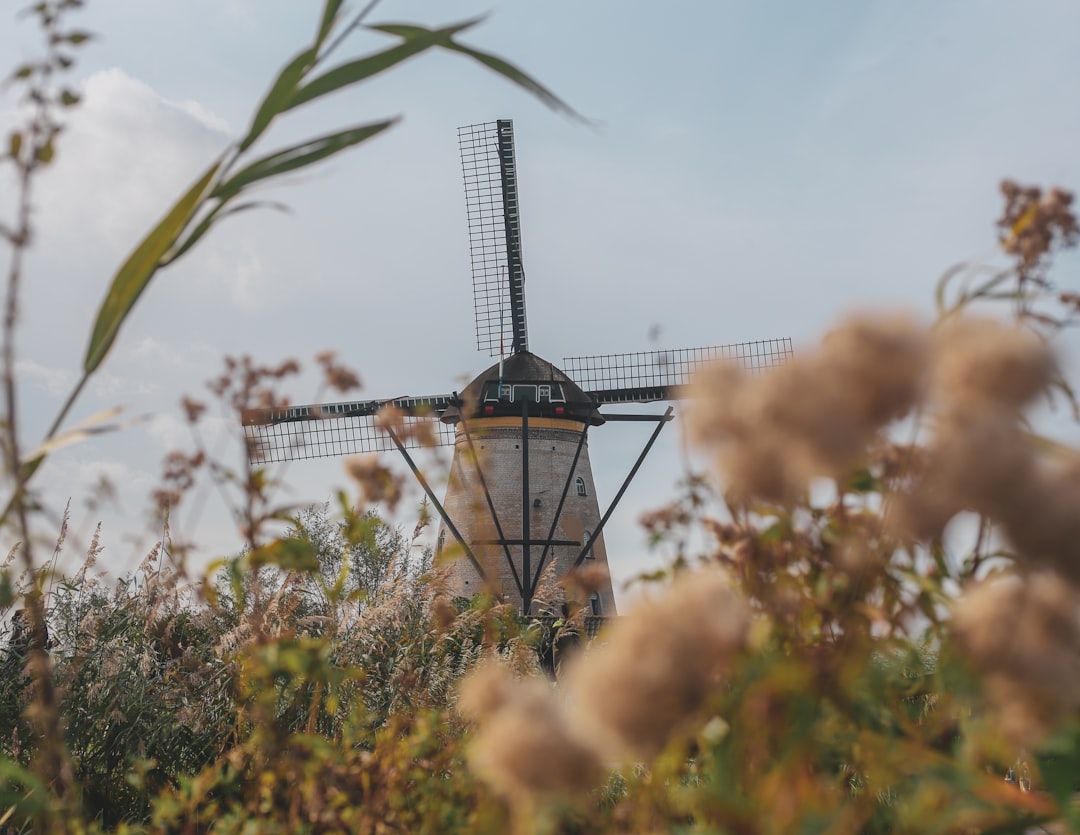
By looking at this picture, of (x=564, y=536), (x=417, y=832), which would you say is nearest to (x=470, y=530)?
(x=564, y=536)

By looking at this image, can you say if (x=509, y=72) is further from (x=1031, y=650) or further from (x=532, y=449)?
(x=532, y=449)

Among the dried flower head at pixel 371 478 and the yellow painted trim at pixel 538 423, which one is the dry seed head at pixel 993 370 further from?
the yellow painted trim at pixel 538 423

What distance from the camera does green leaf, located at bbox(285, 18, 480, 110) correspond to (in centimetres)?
123

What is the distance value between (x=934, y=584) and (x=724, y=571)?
0.73 ft

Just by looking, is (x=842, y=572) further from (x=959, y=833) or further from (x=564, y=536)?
(x=564, y=536)

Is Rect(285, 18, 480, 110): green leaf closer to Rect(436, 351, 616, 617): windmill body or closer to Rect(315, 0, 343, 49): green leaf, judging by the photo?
Rect(315, 0, 343, 49): green leaf

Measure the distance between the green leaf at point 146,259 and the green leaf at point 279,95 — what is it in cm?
7

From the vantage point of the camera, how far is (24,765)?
11.2 ft

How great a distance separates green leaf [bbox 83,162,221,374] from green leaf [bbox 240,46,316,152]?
66mm

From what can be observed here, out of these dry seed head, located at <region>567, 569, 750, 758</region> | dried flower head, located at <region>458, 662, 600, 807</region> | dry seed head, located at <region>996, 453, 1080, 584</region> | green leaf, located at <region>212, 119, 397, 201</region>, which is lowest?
dried flower head, located at <region>458, 662, 600, 807</region>

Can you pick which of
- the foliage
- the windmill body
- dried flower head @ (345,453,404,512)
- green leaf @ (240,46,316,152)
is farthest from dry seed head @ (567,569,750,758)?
the windmill body

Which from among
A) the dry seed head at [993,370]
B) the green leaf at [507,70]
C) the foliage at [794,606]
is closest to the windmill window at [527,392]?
the foliage at [794,606]

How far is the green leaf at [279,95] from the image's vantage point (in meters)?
1.24

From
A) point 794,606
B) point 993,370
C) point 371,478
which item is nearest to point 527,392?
point 371,478
